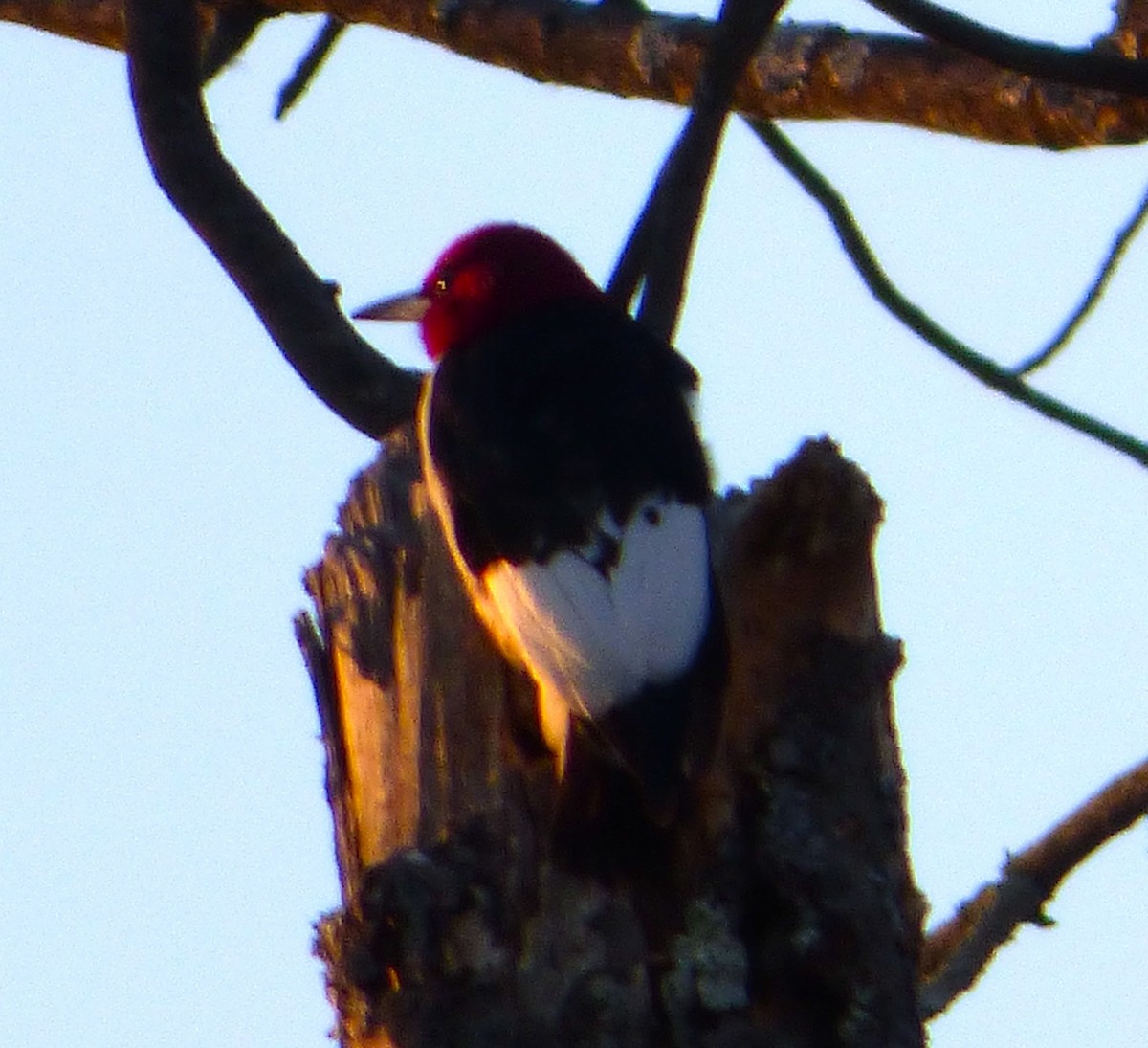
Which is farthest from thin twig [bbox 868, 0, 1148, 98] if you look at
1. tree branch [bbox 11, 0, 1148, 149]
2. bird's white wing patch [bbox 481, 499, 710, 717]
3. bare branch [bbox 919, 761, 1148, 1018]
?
bare branch [bbox 919, 761, 1148, 1018]

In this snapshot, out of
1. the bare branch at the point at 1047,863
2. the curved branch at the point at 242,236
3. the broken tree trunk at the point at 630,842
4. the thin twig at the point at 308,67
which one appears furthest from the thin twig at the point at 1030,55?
the thin twig at the point at 308,67

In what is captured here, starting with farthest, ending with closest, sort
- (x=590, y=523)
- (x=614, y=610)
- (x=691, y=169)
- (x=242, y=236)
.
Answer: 1. (x=242, y=236)
2. (x=691, y=169)
3. (x=590, y=523)
4. (x=614, y=610)

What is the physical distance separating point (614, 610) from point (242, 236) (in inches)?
38.7

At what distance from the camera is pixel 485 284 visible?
438cm

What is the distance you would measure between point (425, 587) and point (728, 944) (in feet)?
2.29

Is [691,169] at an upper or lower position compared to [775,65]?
lower

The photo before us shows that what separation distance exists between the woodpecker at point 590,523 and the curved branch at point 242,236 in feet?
0.34

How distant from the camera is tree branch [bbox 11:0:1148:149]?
3398 millimetres

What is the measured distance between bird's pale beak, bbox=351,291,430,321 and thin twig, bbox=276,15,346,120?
0.49 metres

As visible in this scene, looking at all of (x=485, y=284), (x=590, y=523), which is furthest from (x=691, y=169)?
(x=485, y=284)

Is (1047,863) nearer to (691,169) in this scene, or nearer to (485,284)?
(691,169)

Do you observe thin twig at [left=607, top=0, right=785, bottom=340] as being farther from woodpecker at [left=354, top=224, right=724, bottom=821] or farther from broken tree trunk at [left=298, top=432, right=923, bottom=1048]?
broken tree trunk at [left=298, top=432, right=923, bottom=1048]

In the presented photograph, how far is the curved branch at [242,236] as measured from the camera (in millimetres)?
3408

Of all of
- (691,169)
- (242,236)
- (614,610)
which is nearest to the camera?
(614,610)
